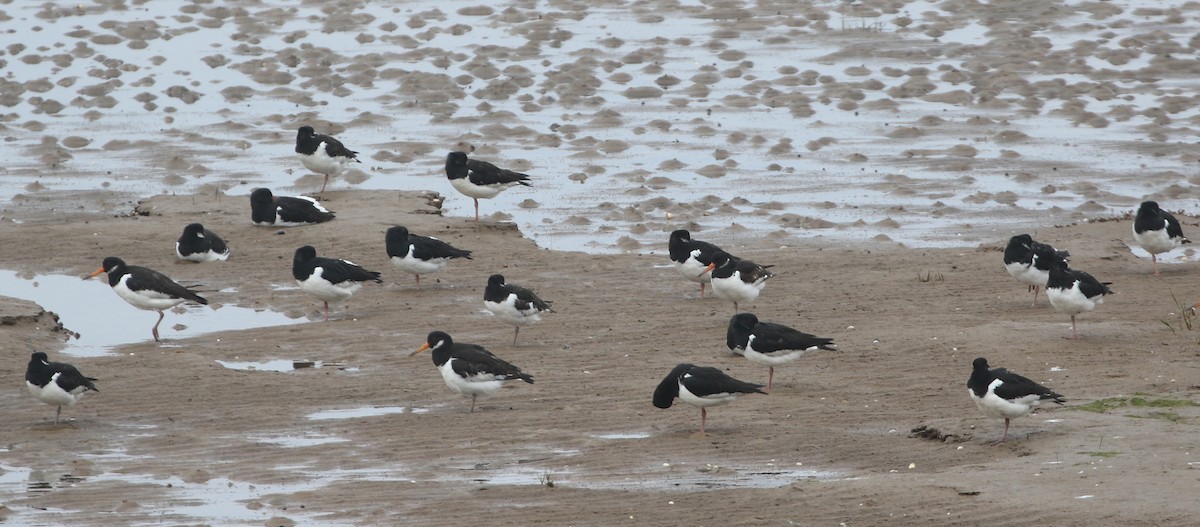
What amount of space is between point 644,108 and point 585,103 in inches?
44.6

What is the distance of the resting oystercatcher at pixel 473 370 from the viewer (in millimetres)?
14344

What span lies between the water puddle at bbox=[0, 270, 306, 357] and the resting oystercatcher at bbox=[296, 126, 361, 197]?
4679mm

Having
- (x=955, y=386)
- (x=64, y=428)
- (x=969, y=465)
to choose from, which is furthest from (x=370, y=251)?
(x=969, y=465)

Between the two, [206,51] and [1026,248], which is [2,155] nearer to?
[206,51]

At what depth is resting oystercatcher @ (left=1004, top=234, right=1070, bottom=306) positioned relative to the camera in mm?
17641

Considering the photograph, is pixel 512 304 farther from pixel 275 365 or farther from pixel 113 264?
pixel 113 264

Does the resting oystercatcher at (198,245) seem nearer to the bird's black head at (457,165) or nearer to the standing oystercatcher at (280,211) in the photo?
the standing oystercatcher at (280,211)

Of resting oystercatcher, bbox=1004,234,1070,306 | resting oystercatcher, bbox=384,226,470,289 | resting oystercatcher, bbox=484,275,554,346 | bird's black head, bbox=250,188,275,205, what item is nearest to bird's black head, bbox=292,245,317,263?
resting oystercatcher, bbox=384,226,470,289

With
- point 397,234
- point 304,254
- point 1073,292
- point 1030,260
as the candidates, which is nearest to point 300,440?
point 304,254

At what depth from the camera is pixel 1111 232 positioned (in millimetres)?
21234

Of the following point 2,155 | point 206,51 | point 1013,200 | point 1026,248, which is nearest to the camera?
point 1026,248

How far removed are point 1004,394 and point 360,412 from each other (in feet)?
18.4

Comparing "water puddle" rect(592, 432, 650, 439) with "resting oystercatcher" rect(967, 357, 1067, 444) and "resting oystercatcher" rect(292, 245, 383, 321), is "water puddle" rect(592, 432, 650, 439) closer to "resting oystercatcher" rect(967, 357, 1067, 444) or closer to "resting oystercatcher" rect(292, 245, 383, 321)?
"resting oystercatcher" rect(967, 357, 1067, 444)

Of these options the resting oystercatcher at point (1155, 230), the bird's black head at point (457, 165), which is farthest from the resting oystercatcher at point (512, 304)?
the resting oystercatcher at point (1155, 230)
